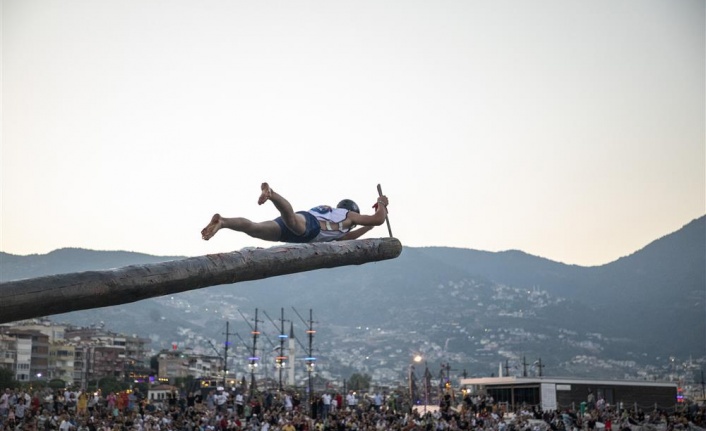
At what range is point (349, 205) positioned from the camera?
880 cm

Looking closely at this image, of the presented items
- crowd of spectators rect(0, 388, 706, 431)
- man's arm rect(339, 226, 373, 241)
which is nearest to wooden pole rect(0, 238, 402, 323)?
man's arm rect(339, 226, 373, 241)

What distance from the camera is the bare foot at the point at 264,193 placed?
24.1 ft

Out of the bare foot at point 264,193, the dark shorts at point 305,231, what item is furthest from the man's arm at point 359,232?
the bare foot at point 264,193

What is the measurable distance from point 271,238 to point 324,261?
110 cm

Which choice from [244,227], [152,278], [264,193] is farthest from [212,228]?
[152,278]

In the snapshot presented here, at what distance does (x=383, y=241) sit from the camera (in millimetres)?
7902

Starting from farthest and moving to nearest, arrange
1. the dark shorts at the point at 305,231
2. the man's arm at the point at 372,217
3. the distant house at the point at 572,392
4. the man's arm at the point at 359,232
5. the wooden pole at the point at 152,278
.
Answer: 1. the distant house at the point at 572,392
2. the man's arm at the point at 359,232
3. the man's arm at the point at 372,217
4. the dark shorts at the point at 305,231
5. the wooden pole at the point at 152,278

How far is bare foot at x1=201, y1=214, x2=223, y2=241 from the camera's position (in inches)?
272

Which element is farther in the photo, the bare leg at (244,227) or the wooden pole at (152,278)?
the bare leg at (244,227)

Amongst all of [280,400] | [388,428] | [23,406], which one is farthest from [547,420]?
[23,406]

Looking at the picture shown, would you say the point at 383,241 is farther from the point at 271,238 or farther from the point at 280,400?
the point at 280,400

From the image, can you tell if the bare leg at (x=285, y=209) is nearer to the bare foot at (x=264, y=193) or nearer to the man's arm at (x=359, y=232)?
the bare foot at (x=264, y=193)

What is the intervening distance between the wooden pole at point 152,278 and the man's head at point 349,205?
141 centimetres

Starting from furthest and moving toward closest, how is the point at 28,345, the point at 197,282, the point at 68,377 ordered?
Answer: the point at 68,377
the point at 28,345
the point at 197,282
